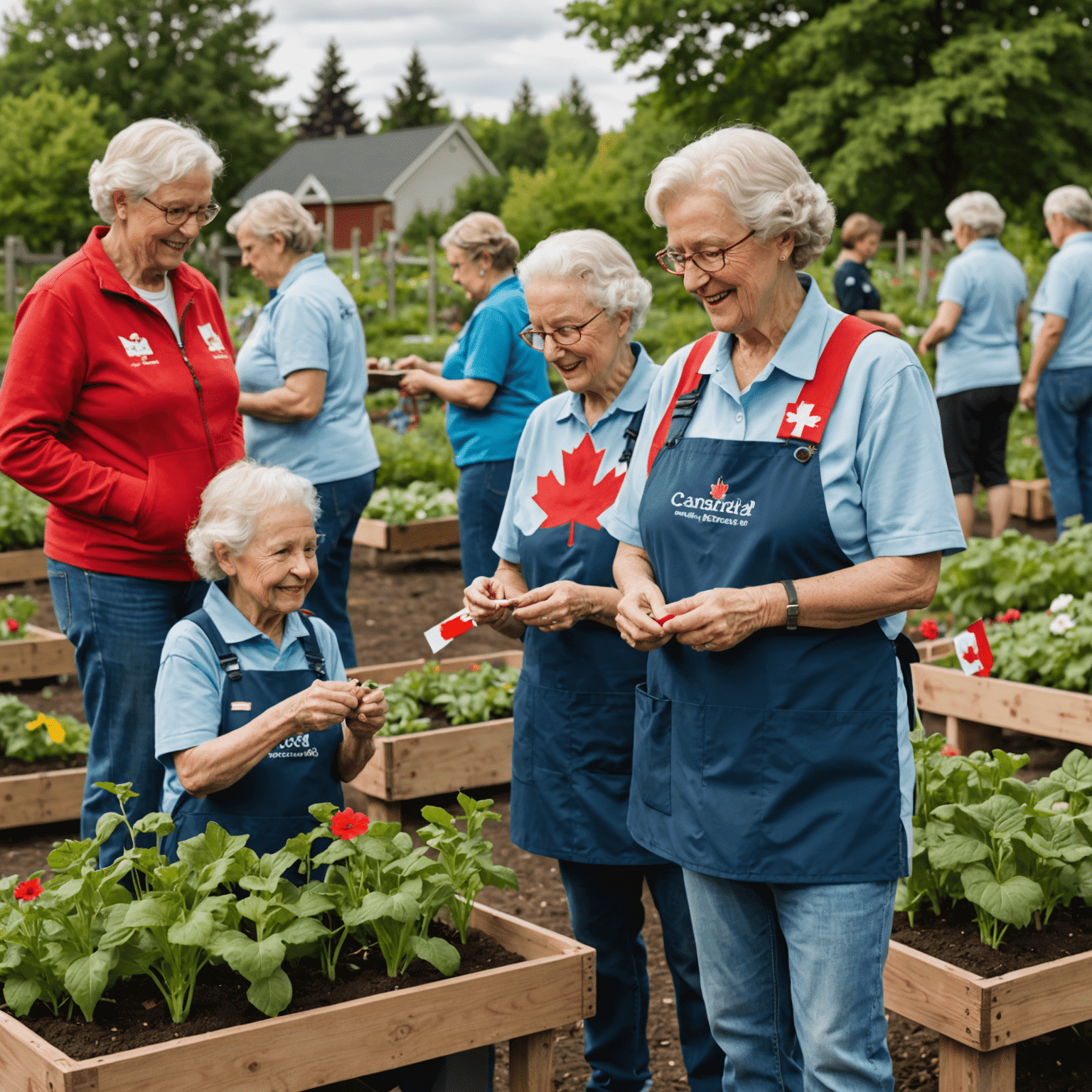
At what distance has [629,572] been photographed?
7.79 ft

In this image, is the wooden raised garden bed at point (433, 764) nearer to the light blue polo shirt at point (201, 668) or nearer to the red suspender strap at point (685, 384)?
the light blue polo shirt at point (201, 668)

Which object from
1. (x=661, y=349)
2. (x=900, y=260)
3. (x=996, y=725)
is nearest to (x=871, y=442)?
(x=996, y=725)

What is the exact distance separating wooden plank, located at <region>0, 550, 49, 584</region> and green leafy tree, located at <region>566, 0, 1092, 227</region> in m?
18.2

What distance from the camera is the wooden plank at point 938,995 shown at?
266 centimetres

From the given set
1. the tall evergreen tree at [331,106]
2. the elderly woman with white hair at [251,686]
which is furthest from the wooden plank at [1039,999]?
the tall evergreen tree at [331,106]

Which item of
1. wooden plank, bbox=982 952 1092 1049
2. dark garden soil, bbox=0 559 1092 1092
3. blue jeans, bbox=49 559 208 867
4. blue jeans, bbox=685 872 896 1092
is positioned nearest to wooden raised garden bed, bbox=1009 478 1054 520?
dark garden soil, bbox=0 559 1092 1092

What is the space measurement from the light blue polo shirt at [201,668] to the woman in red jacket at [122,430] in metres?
0.47

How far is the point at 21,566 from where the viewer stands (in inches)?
330

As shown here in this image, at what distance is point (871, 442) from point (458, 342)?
3412 mm

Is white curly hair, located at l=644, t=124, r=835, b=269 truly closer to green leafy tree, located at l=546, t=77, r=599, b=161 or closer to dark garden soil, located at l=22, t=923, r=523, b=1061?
dark garden soil, located at l=22, t=923, r=523, b=1061

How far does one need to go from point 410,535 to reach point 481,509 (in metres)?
4.16

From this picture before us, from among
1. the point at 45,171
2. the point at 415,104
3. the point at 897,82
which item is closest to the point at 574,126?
the point at 415,104

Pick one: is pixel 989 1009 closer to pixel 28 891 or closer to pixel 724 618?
pixel 724 618

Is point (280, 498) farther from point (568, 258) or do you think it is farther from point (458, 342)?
point (458, 342)
